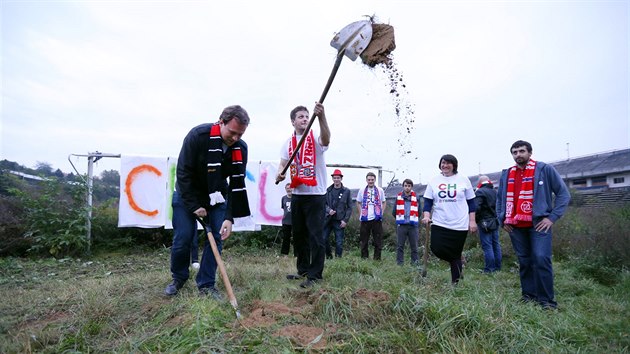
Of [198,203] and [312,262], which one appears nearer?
[198,203]

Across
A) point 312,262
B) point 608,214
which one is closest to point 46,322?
point 312,262

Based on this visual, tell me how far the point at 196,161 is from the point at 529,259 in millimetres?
3686

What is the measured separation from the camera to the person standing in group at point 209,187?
11.8 ft

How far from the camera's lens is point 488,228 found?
6.80m

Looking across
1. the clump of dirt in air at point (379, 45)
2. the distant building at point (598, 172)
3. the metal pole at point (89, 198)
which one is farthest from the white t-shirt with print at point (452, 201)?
the distant building at point (598, 172)

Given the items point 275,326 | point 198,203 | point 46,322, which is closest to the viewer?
point 275,326

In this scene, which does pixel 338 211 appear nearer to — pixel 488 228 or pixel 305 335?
pixel 488 228

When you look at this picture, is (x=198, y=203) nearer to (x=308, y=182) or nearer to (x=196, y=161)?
(x=196, y=161)

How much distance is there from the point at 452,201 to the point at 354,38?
2.37 m

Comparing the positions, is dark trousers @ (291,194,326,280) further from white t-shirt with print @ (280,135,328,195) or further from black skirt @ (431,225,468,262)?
black skirt @ (431,225,468,262)

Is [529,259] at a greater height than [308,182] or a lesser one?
lesser

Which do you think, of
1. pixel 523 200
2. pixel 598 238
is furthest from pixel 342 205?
pixel 598 238

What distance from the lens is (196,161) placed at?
12.1 feet

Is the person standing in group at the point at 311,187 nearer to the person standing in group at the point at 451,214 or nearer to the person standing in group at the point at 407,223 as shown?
the person standing in group at the point at 451,214
